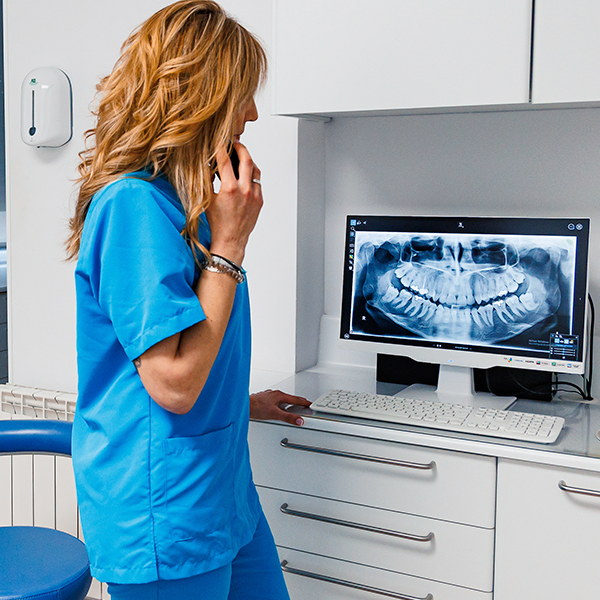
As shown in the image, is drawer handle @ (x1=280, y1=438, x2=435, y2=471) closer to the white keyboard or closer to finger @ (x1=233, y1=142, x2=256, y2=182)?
the white keyboard

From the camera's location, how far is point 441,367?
5.85 ft

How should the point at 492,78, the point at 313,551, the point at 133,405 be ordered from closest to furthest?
1. the point at 133,405
2. the point at 492,78
3. the point at 313,551

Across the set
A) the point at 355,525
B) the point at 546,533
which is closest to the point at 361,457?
the point at 355,525

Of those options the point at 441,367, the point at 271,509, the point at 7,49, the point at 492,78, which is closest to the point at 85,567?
the point at 271,509

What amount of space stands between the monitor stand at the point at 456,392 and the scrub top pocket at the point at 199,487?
0.72 meters

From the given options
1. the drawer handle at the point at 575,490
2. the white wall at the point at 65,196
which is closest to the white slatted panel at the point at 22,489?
the white wall at the point at 65,196

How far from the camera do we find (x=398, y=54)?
5.24 ft

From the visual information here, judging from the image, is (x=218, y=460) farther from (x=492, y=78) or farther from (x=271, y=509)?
(x=492, y=78)

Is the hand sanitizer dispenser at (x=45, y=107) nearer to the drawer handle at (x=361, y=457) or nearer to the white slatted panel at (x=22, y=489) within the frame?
the white slatted panel at (x=22, y=489)

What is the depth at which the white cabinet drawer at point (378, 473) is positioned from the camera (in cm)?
147

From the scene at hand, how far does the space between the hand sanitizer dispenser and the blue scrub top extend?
4.08ft

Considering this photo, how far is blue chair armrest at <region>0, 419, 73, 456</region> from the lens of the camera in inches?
66.4

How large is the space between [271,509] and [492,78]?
3.56ft


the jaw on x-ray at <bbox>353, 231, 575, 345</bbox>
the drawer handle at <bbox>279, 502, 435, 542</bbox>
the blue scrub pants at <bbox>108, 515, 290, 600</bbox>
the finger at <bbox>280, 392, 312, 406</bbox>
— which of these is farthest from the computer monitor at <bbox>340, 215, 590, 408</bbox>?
the blue scrub pants at <bbox>108, 515, 290, 600</bbox>
